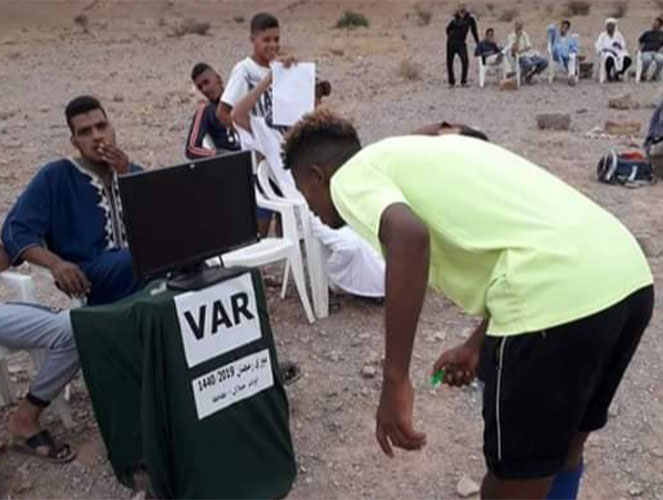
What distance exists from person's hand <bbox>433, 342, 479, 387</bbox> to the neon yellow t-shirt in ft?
1.53

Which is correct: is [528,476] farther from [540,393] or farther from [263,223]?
[263,223]

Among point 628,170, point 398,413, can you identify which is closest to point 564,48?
point 628,170

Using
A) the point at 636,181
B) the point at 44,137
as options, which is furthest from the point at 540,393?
the point at 44,137

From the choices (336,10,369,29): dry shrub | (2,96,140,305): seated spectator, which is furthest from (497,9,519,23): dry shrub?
(2,96,140,305): seated spectator

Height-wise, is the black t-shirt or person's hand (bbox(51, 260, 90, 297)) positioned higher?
person's hand (bbox(51, 260, 90, 297))

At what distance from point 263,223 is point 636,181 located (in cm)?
392

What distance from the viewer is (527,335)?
1820mm

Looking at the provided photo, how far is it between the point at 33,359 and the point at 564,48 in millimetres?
14281

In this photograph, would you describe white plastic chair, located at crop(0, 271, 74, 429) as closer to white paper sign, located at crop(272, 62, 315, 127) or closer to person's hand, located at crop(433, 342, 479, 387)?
person's hand, located at crop(433, 342, 479, 387)

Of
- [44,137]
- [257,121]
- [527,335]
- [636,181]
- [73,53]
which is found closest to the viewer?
[527,335]

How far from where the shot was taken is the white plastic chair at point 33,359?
3.42 m

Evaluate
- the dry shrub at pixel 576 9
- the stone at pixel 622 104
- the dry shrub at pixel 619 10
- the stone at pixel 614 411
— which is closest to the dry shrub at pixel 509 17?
the dry shrub at pixel 576 9

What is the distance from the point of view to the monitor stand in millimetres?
2889

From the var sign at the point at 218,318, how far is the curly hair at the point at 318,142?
0.89m
